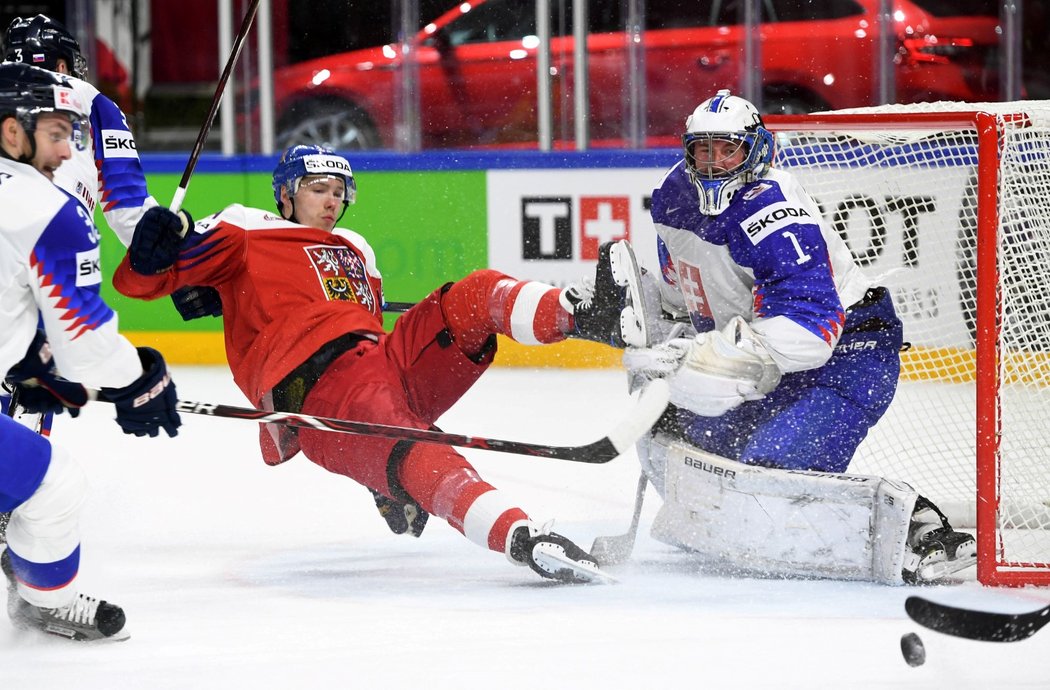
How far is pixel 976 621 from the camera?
216 cm

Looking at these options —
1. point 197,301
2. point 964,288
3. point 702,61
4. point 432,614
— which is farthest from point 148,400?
point 702,61

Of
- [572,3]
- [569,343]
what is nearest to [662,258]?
[569,343]

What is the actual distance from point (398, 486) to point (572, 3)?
11.7ft

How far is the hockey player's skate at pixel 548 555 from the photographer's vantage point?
105 inches

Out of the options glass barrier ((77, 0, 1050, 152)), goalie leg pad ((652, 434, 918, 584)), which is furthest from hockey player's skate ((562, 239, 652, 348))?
glass barrier ((77, 0, 1050, 152))

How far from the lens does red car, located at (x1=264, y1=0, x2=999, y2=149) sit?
636 centimetres

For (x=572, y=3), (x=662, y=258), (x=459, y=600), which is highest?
(x=572, y=3)

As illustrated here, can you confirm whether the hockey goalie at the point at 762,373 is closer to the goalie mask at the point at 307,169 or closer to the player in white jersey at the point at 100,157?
the goalie mask at the point at 307,169

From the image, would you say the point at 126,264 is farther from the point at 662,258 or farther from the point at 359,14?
the point at 359,14

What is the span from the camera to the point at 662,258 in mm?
3170

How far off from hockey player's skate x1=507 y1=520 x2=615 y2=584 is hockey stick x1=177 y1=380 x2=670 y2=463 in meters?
0.15

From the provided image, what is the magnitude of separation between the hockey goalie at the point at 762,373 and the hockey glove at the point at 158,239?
0.80 meters

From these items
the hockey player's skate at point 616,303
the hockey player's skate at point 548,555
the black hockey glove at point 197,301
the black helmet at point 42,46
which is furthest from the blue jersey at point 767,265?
the black helmet at point 42,46

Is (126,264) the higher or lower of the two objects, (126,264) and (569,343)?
the higher
